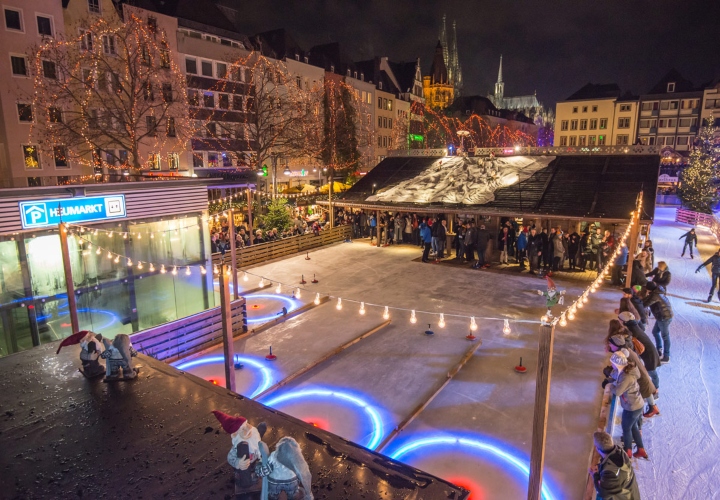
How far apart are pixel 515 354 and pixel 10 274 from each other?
11061mm

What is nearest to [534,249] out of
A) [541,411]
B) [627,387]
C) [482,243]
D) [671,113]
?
[482,243]

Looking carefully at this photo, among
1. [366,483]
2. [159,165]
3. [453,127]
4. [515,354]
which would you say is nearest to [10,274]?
[366,483]

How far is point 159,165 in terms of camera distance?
29766 mm

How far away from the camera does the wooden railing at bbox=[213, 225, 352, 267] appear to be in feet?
59.9

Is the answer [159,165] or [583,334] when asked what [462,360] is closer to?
[583,334]

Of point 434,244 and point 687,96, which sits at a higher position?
point 687,96

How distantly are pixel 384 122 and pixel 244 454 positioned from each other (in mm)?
56840

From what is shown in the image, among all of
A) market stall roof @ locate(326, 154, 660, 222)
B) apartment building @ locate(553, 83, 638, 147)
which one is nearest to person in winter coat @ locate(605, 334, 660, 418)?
market stall roof @ locate(326, 154, 660, 222)

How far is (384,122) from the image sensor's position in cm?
5700

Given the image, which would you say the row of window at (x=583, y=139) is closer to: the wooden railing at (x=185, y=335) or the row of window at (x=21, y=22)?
the row of window at (x=21, y=22)

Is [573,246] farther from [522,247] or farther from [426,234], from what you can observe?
[426,234]

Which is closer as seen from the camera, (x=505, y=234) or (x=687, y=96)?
(x=505, y=234)

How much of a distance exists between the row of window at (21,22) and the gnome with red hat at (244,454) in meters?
28.9

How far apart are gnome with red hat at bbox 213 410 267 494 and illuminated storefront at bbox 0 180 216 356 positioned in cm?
796
